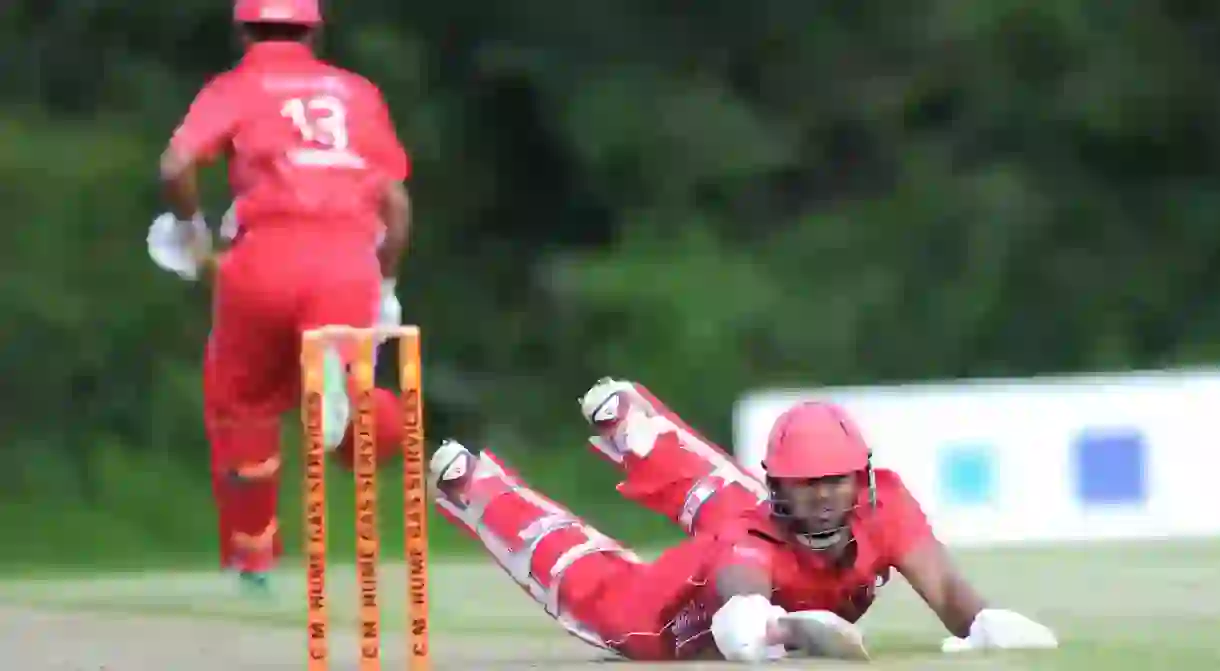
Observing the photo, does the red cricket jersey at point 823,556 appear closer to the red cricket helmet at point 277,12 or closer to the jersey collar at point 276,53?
the jersey collar at point 276,53

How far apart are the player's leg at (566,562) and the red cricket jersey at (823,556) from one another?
212 millimetres

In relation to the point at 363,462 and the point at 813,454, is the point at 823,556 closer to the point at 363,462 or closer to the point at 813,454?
the point at 813,454

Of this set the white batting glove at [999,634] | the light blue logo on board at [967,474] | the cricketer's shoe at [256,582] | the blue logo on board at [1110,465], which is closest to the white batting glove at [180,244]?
the cricketer's shoe at [256,582]

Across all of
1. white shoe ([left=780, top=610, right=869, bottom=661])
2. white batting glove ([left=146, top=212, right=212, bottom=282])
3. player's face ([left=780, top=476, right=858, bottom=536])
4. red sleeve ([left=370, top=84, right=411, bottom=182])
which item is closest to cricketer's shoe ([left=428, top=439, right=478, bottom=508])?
red sleeve ([left=370, top=84, right=411, bottom=182])

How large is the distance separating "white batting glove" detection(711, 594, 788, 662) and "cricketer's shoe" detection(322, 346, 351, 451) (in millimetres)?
1083

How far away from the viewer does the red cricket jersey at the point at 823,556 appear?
A: 214 inches

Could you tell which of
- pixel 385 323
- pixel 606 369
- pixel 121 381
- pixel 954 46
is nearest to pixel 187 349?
pixel 121 381

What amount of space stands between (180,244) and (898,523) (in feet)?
8.61

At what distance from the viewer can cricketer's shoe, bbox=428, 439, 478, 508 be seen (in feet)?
21.2

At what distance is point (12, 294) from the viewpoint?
14.8 m

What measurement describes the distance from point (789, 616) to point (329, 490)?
27.7 ft

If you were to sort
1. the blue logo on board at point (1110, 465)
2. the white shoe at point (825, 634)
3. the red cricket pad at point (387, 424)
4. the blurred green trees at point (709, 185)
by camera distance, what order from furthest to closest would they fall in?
the blurred green trees at point (709, 185) → the blue logo on board at point (1110, 465) → the red cricket pad at point (387, 424) → the white shoe at point (825, 634)

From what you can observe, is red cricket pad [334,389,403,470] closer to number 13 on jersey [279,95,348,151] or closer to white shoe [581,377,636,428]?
white shoe [581,377,636,428]

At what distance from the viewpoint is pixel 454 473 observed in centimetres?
647
